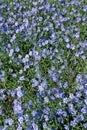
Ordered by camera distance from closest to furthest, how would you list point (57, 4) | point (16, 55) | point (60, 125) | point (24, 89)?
point (60, 125), point (24, 89), point (16, 55), point (57, 4)

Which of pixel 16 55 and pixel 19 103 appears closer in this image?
pixel 19 103

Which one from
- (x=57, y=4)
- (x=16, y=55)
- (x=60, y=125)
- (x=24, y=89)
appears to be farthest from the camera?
(x=57, y=4)

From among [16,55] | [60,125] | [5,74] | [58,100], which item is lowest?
[60,125]

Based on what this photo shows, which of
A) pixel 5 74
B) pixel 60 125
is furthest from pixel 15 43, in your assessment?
pixel 60 125

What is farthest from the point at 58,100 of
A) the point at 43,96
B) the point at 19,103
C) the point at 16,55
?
the point at 16,55

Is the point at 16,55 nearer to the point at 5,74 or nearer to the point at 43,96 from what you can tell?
the point at 5,74

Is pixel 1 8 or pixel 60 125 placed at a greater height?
pixel 1 8
